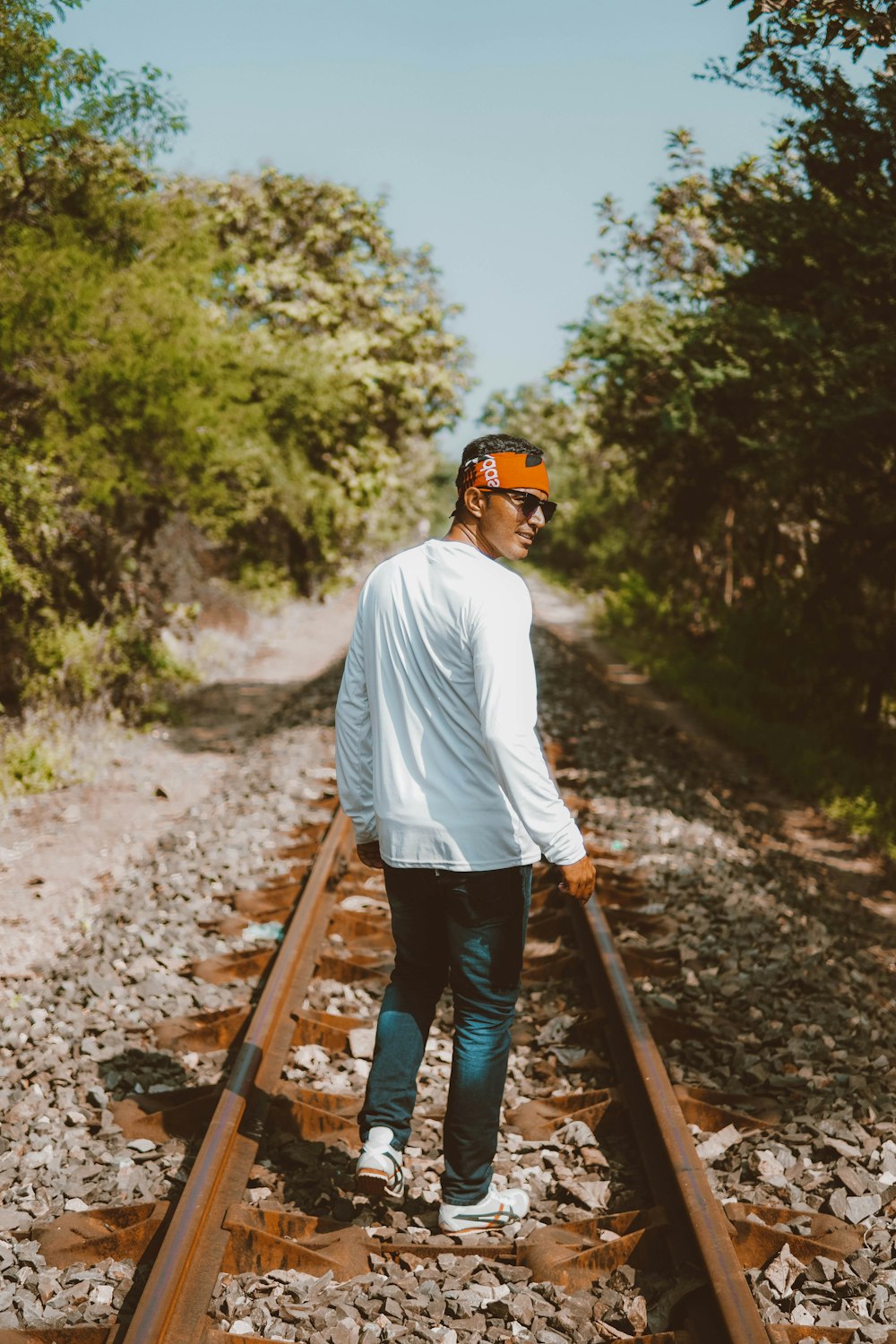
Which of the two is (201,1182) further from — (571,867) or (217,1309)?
(571,867)

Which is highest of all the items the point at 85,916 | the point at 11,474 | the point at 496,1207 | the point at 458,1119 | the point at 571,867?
the point at 11,474

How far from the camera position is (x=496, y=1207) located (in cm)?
336

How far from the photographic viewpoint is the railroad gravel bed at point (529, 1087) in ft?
9.83

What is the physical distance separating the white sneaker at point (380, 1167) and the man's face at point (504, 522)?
172 centimetres

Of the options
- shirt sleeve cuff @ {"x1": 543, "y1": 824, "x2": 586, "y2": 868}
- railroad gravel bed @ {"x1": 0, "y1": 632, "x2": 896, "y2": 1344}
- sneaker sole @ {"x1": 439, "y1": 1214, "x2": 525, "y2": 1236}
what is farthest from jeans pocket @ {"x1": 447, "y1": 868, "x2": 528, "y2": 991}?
railroad gravel bed @ {"x1": 0, "y1": 632, "x2": 896, "y2": 1344}

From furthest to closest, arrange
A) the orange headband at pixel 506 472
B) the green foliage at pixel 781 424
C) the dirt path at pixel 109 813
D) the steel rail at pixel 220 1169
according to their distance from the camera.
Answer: the green foliage at pixel 781 424 → the dirt path at pixel 109 813 → the orange headband at pixel 506 472 → the steel rail at pixel 220 1169

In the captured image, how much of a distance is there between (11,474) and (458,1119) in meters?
7.30

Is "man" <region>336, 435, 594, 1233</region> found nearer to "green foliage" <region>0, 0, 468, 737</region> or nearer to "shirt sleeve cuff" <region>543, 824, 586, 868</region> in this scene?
"shirt sleeve cuff" <region>543, 824, 586, 868</region>

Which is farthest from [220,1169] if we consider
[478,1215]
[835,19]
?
[835,19]

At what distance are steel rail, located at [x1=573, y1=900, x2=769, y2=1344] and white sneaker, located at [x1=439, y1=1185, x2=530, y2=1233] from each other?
0.47 m

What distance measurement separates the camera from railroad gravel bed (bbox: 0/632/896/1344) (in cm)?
300

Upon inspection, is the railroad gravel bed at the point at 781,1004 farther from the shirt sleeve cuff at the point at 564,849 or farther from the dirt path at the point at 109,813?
the dirt path at the point at 109,813

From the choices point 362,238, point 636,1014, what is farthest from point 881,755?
point 362,238

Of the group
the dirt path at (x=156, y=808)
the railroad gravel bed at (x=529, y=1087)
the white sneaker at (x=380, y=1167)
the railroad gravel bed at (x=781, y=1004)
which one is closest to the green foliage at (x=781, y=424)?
the dirt path at (x=156, y=808)
